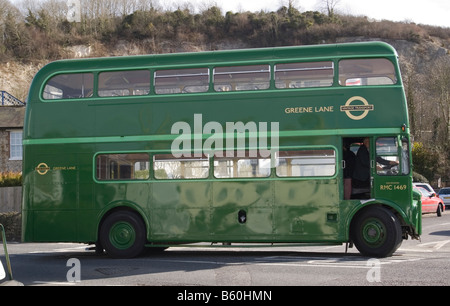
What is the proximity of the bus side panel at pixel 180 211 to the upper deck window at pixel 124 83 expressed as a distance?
7.51ft

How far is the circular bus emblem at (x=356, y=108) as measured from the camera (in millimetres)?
12336

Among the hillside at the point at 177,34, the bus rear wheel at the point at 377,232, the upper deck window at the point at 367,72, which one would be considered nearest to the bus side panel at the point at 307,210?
the bus rear wheel at the point at 377,232

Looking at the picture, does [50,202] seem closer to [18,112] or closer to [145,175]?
[145,175]

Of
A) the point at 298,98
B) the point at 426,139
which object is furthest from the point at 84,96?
the point at 426,139

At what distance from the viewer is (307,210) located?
1240 centimetres

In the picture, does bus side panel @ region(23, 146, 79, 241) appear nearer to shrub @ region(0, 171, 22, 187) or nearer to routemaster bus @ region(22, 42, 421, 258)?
routemaster bus @ region(22, 42, 421, 258)

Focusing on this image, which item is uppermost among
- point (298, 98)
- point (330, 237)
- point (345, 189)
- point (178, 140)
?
point (298, 98)

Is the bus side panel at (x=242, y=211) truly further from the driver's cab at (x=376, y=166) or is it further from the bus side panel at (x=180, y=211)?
the driver's cab at (x=376, y=166)

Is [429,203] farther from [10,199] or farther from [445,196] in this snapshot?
Answer: [10,199]

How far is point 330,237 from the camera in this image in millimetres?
12250

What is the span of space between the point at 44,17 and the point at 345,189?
69.5 m

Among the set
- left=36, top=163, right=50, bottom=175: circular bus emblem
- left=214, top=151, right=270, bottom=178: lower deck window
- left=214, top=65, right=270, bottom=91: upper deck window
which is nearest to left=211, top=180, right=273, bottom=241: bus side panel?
left=214, top=151, right=270, bottom=178: lower deck window

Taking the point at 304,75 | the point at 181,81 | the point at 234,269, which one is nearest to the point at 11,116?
the point at 181,81

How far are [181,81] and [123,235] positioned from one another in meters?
3.86
